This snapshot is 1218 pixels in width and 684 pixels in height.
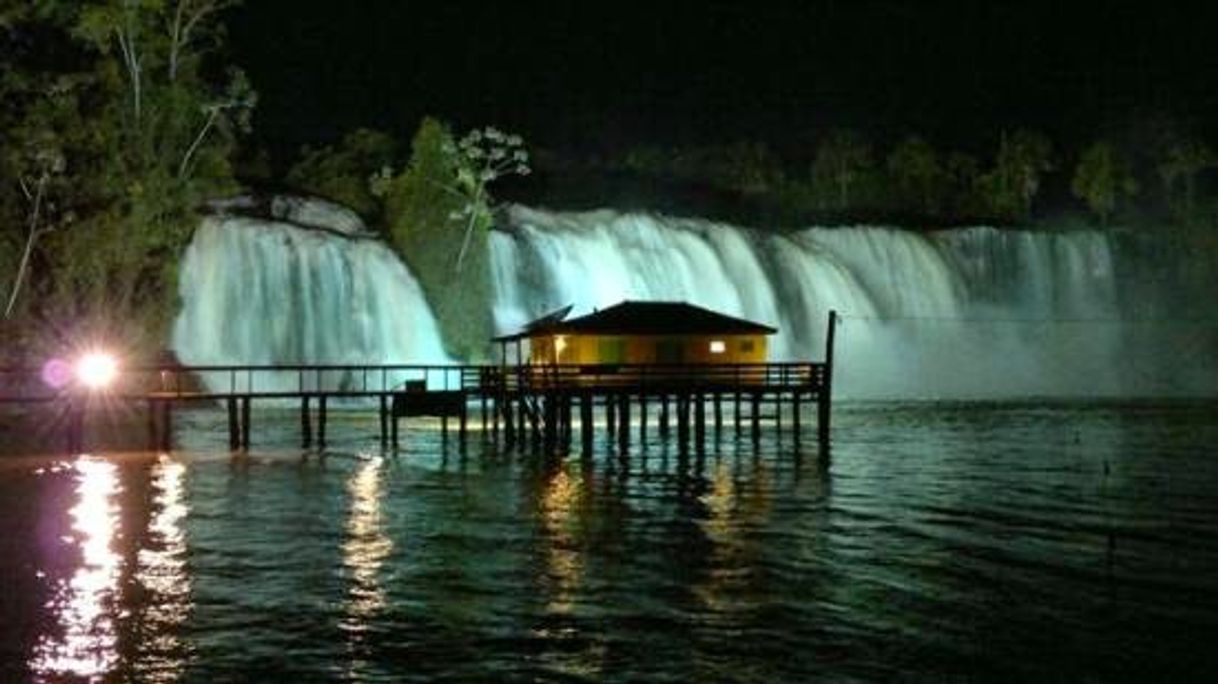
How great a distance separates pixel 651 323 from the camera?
48562 mm

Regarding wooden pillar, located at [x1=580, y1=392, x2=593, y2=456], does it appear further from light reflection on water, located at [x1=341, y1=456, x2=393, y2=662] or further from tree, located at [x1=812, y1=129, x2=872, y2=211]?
tree, located at [x1=812, y1=129, x2=872, y2=211]

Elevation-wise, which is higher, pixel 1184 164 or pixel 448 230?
pixel 1184 164

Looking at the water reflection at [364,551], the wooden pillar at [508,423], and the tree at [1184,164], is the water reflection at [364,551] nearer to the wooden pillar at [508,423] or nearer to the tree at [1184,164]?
the wooden pillar at [508,423]

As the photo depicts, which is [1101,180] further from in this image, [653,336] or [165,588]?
[165,588]

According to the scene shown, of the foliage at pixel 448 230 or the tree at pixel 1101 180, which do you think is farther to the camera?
the tree at pixel 1101 180

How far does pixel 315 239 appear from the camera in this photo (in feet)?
214

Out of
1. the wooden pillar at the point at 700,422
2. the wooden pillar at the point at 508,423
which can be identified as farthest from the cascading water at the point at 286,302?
the wooden pillar at the point at 700,422

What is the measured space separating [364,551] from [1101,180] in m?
100.0

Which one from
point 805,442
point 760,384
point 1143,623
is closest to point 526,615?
point 1143,623

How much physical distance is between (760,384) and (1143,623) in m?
26.3

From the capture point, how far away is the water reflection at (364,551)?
17.9 metres

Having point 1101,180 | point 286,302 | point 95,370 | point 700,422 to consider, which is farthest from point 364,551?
point 1101,180

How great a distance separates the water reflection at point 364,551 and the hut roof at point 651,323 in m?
14.1

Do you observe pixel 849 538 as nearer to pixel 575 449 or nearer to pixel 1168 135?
pixel 575 449
